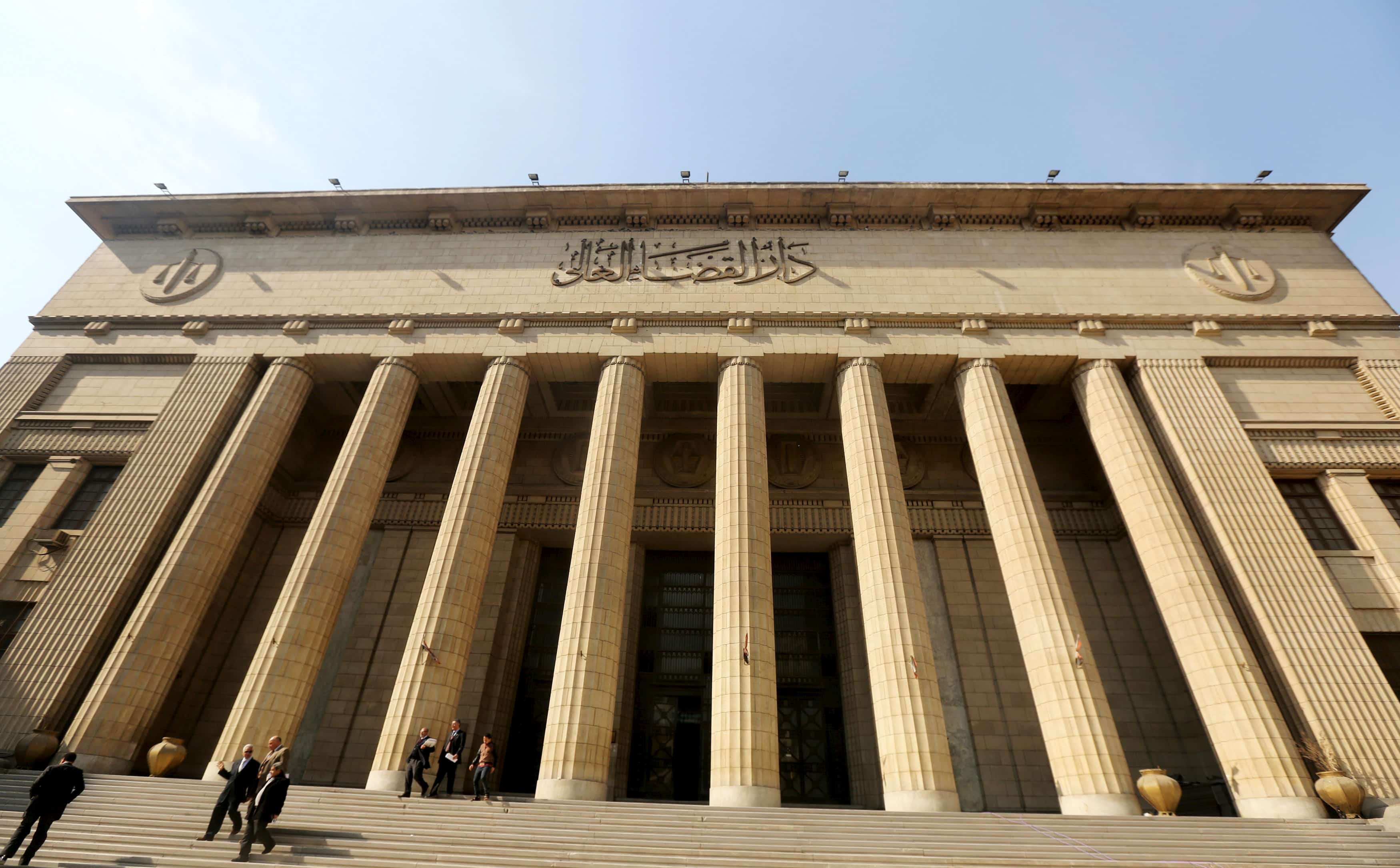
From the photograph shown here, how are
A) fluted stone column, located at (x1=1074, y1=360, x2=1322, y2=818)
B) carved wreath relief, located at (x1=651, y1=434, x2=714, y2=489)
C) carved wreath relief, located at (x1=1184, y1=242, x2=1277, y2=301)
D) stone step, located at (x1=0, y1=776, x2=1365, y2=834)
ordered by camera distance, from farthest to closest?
carved wreath relief, located at (x1=651, y1=434, x2=714, y2=489)
carved wreath relief, located at (x1=1184, y1=242, x2=1277, y2=301)
fluted stone column, located at (x1=1074, y1=360, x2=1322, y2=818)
stone step, located at (x1=0, y1=776, x2=1365, y2=834)

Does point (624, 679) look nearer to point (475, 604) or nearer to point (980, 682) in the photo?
point (475, 604)

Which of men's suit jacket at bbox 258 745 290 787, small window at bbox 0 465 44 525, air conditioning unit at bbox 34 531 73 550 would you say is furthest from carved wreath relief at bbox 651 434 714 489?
small window at bbox 0 465 44 525

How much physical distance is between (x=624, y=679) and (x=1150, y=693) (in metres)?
14.7

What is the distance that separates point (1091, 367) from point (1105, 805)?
37.8 feet

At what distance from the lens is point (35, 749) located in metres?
13.3

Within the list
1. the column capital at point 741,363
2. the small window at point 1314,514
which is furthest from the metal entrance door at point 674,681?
the small window at point 1314,514

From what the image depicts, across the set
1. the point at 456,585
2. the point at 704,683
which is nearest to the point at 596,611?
→ the point at 456,585

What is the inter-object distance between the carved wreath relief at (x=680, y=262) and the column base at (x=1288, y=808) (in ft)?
52.5

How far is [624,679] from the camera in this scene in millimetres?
19000

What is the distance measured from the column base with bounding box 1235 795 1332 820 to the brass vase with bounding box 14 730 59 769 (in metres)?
23.7

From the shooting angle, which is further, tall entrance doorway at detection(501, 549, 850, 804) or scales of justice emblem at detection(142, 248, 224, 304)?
scales of justice emblem at detection(142, 248, 224, 304)

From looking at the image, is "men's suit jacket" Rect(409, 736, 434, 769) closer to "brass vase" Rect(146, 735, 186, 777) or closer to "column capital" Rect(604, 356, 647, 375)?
"brass vase" Rect(146, 735, 186, 777)

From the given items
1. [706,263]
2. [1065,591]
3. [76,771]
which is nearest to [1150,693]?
[1065,591]

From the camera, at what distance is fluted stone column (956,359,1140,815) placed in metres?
12.7
